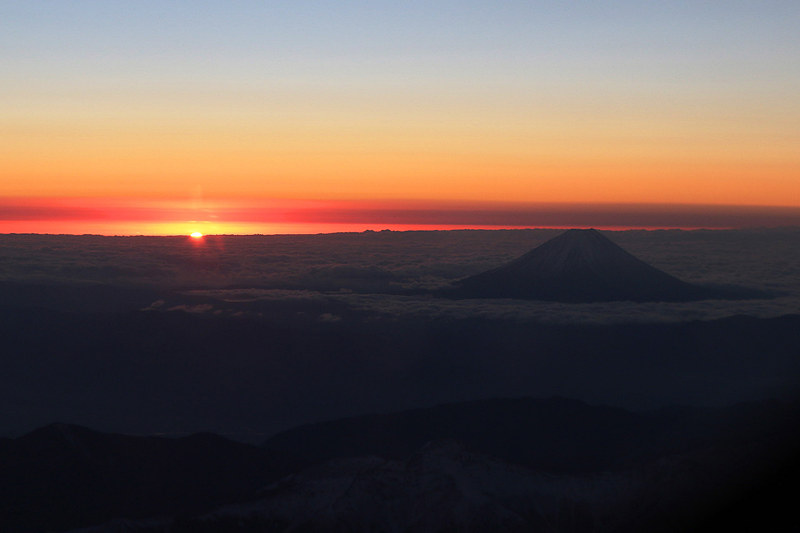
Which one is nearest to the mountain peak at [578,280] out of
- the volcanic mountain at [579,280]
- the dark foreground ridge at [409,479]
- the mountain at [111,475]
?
the volcanic mountain at [579,280]

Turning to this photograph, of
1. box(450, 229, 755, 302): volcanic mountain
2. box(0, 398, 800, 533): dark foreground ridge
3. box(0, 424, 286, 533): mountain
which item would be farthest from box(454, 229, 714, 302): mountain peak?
box(0, 424, 286, 533): mountain

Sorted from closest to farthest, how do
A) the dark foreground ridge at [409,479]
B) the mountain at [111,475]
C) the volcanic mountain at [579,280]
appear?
the dark foreground ridge at [409,479] → the mountain at [111,475] → the volcanic mountain at [579,280]

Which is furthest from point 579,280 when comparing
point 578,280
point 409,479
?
point 409,479

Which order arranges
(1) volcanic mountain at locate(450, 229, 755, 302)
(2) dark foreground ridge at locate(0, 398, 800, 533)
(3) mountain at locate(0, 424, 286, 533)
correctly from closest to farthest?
(2) dark foreground ridge at locate(0, 398, 800, 533), (3) mountain at locate(0, 424, 286, 533), (1) volcanic mountain at locate(450, 229, 755, 302)

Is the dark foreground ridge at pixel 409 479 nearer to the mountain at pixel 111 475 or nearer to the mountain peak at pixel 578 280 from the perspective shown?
the mountain at pixel 111 475

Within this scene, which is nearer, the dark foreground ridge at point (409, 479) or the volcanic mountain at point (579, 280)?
the dark foreground ridge at point (409, 479)

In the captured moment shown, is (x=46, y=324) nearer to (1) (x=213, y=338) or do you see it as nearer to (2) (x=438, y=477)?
(1) (x=213, y=338)

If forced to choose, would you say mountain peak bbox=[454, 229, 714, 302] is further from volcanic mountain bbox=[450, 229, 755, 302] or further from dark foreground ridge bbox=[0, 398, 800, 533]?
dark foreground ridge bbox=[0, 398, 800, 533]

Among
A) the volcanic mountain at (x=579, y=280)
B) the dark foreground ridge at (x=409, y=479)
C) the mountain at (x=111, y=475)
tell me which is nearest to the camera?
the dark foreground ridge at (x=409, y=479)
